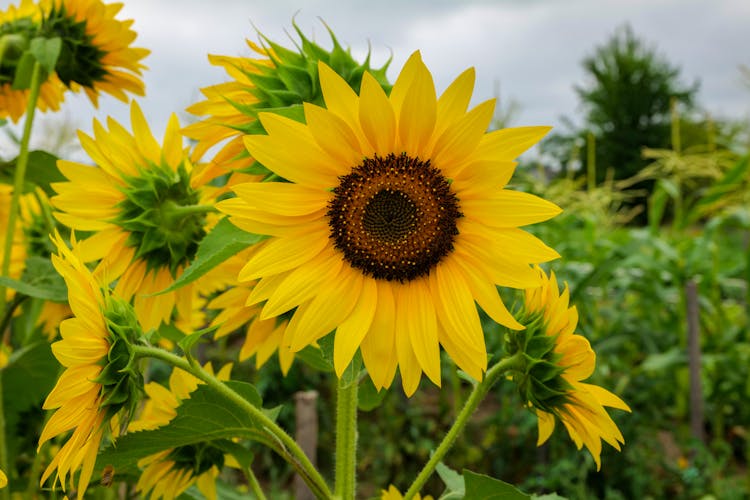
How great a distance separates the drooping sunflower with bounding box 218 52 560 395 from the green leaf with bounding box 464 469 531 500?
4.7 inches

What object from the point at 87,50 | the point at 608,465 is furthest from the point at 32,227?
the point at 608,465

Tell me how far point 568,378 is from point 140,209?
1.42ft

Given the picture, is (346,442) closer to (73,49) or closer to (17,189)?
(17,189)

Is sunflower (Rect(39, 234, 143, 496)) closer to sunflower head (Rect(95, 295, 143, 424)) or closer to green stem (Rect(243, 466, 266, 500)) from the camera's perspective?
sunflower head (Rect(95, 295, 143, 424))

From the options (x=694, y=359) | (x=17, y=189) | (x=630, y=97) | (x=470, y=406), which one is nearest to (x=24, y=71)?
(x=17, y=189)

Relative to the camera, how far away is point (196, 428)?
0.66 m

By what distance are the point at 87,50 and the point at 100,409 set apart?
57 cm

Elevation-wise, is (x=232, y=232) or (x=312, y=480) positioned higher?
(x=232, y=232)

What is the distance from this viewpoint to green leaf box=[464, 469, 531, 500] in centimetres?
62

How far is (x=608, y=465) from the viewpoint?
2197mm

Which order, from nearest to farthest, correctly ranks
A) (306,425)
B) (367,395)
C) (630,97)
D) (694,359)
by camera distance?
(367,395) < (306,425) < (694,359) < (630,97)

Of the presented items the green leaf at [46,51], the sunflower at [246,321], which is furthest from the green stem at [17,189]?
the sunflower at [246,321]

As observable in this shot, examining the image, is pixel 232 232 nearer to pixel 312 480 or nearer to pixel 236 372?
pixel 312 480

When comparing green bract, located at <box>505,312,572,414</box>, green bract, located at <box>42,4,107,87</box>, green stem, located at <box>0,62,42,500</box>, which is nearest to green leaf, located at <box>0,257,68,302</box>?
green stem, located at <box>0,62,42,500</box>
